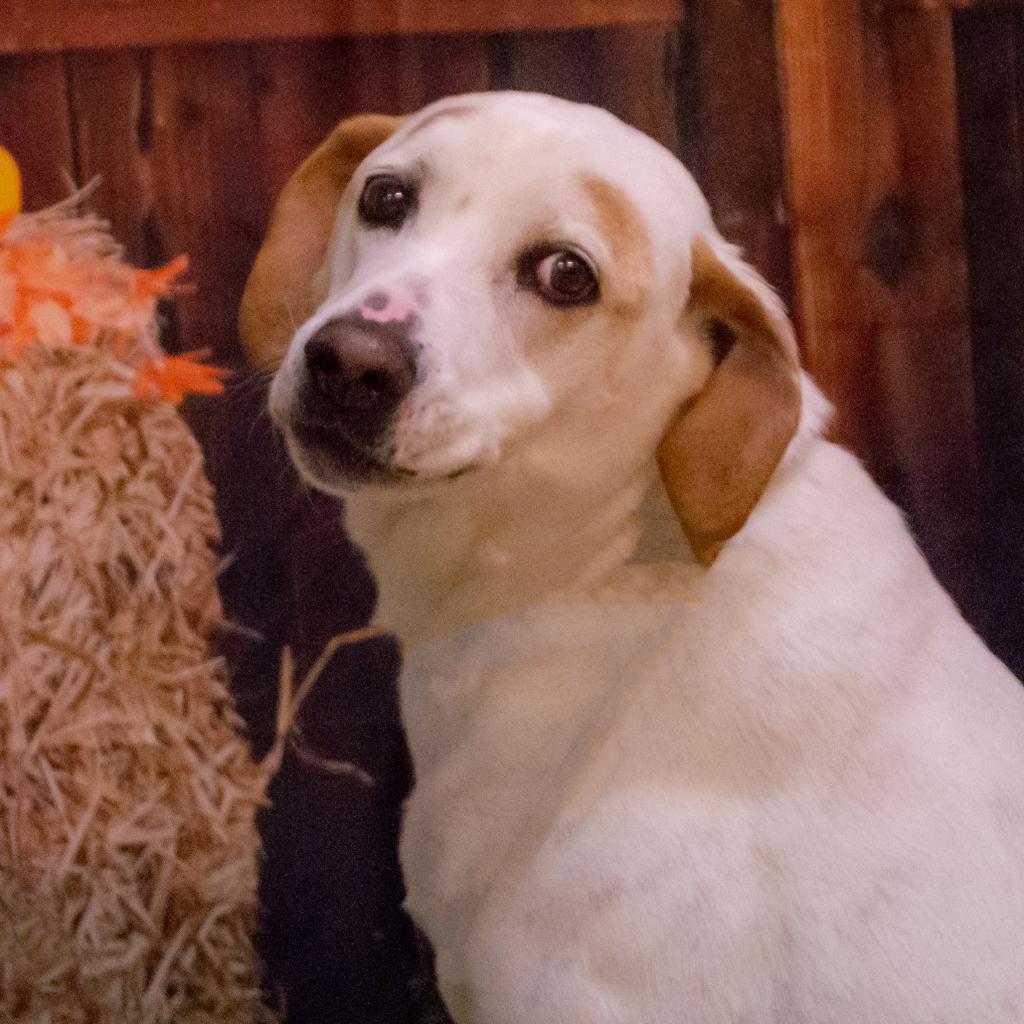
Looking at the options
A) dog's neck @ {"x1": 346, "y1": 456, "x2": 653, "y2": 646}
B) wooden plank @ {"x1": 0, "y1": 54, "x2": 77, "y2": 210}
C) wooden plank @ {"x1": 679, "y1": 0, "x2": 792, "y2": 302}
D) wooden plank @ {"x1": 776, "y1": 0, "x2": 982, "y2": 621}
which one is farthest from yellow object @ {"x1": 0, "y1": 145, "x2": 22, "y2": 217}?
wooden plank @ {"x1": 776, "y1": 0, "x2": 982, "y2": 621}

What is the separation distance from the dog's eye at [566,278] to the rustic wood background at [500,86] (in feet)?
1.13

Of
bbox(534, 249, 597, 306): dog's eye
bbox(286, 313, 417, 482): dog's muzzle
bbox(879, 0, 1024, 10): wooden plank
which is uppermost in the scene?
bbox(879, 0, 1024, 10): wooden plank

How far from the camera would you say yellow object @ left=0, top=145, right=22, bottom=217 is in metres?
1.04

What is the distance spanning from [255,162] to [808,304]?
0.66m

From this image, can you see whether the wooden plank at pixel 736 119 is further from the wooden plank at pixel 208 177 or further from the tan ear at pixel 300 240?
the wooden plank at pixel 208 177

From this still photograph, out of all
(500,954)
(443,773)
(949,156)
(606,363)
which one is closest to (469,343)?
(606,363)

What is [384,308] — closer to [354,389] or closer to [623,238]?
[354,389]

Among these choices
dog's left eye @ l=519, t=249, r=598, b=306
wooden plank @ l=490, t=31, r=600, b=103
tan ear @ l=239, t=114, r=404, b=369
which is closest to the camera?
dog's left eye @ l=519, t=249, r=598, b=306

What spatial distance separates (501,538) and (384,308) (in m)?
0.28

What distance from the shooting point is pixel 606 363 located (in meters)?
0.85

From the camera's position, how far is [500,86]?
106 centimetres

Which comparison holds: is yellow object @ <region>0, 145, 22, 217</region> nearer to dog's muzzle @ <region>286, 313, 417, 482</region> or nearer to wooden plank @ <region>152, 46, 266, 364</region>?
wooden plank @ <region>152, 46, 266, 364</region>

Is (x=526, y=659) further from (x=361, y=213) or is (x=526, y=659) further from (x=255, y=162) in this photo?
(x=255, y=162)

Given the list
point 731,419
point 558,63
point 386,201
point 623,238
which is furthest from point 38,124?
point 731,419
